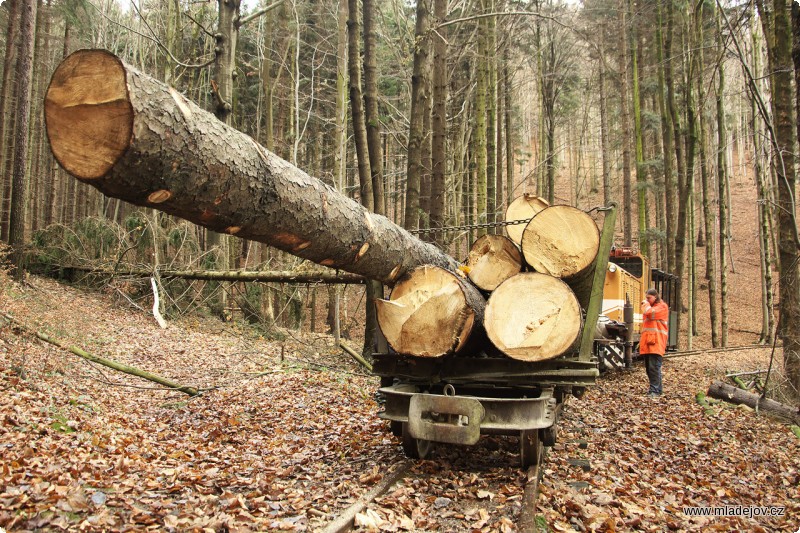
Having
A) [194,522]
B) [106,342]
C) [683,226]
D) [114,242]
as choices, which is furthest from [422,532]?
[683,226]

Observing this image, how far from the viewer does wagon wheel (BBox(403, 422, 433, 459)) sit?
5.05 metres

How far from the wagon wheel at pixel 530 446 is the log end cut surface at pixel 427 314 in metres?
1.00

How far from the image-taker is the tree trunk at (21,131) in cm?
1129

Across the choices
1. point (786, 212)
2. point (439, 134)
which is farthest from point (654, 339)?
point (439, 134)

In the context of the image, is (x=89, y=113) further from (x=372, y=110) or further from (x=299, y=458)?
(x=372, y=110)

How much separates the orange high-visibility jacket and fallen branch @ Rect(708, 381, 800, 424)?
1.24m

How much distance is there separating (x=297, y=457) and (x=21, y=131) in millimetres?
10789

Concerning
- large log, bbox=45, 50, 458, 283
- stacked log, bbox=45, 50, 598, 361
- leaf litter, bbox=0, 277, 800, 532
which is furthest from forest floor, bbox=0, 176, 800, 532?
large log, bbox=45, 50, 458, 283

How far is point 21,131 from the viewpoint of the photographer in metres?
11.5

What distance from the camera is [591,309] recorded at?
514cm

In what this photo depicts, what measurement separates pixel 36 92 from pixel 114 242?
11285 millimetres

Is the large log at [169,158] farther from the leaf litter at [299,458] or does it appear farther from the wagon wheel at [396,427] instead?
the wagon wheel at [396,427]

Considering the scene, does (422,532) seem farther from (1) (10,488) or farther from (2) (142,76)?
(2) (142,76)

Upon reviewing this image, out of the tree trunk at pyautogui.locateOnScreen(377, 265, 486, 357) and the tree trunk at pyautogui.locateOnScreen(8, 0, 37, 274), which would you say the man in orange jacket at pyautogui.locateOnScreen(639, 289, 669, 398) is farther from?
the tree trunk at pyautogui.locateOnScreen(8, 0, 37, 274)
